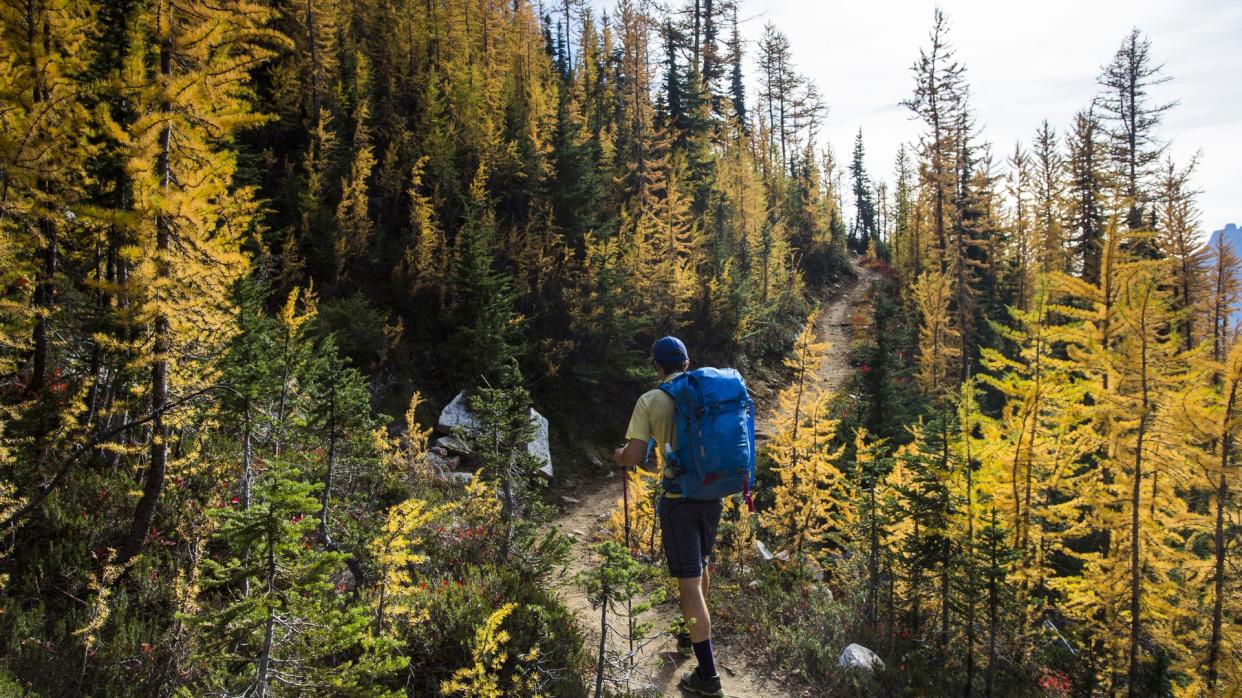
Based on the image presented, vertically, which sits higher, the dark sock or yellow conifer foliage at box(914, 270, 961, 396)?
yellow conifer foliage at box(914, 270, 961, 396)

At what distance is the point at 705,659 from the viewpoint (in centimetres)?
398

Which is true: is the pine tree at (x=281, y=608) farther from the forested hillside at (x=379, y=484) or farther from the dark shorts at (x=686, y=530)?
the dark shorts at (x=686, y=530)

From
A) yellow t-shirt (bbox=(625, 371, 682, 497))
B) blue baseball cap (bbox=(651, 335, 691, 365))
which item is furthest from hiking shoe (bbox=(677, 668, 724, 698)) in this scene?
blue baseball cap (bbox=(651, 335, 691, 365))

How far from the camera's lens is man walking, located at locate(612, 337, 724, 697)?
3.81 m

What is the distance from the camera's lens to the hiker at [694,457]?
3.68 meters

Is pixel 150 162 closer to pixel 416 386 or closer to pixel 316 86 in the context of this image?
pixel 416 386

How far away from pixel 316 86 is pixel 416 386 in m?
11.5

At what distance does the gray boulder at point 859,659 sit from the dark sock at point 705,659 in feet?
5.90

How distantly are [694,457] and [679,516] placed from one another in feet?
1.73

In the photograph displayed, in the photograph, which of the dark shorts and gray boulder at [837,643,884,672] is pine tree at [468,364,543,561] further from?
gray boulder at [837,643,884,672]

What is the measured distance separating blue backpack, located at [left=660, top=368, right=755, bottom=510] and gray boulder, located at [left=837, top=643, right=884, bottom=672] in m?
2.69

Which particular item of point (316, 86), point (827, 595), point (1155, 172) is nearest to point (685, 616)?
point (827, 595)

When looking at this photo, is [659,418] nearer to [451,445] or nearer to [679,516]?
[679,516]

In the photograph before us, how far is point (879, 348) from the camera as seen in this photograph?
15734mm
